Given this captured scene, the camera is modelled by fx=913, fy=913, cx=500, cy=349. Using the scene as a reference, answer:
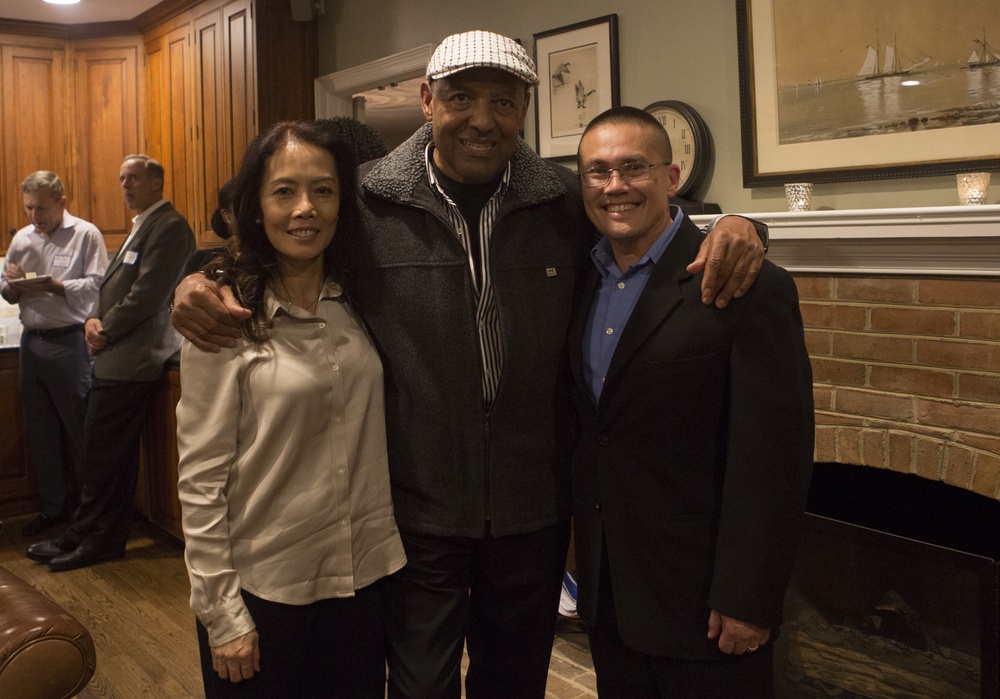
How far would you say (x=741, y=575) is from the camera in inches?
57.4

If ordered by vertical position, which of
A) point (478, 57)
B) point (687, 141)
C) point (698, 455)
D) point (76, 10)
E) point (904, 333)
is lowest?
point (698, 455)

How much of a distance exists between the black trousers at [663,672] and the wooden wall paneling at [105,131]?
15.1ft

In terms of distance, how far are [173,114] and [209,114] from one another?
1.50 ft

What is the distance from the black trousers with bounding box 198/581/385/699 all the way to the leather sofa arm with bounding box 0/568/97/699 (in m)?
0.19

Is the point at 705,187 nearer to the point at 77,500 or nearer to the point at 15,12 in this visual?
the point at 77,500

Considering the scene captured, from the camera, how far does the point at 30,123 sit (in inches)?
209

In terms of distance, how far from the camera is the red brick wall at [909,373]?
7.16ft

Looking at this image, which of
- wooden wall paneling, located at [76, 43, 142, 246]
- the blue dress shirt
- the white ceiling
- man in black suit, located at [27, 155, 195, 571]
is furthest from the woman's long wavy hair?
wooden wall paneling, located at [76, 43, 142, 246]

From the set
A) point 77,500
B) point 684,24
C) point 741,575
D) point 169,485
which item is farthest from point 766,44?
point 77,500

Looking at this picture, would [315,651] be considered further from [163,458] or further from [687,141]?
[163,458]

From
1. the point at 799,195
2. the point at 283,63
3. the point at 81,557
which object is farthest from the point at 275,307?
the point at 283,63

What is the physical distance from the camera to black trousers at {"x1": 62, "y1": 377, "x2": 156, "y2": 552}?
3.87 metres

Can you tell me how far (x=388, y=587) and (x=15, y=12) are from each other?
474cm

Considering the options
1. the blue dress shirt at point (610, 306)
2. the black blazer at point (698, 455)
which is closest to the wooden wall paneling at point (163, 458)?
the blue dress shirt at point (610, 306)
